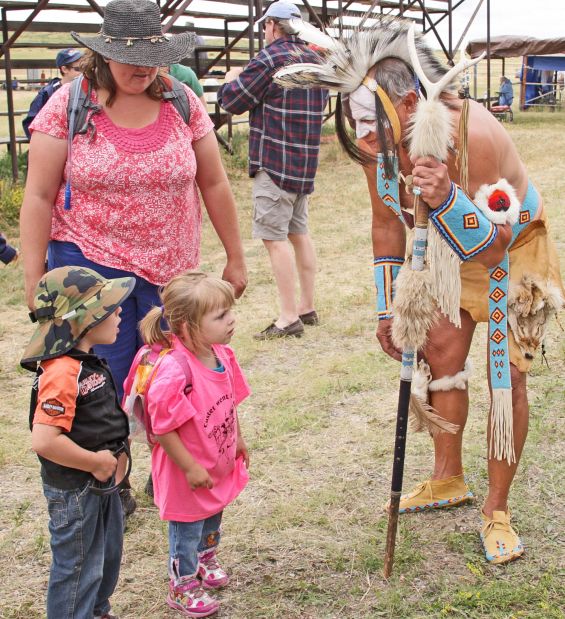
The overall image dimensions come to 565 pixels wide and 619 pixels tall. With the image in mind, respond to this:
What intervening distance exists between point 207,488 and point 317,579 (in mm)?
618

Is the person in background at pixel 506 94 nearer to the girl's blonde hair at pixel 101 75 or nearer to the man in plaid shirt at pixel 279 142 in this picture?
the man in plaid shirt at pixel 279 142

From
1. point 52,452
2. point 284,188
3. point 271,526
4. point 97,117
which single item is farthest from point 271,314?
point 52,452

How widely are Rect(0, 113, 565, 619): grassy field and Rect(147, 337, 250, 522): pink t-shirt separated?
0.41 meters

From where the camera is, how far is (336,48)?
2.75 metres

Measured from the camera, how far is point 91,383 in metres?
2.25

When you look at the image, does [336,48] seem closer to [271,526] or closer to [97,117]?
[97,117]

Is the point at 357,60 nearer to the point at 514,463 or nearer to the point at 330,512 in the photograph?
the point at 514,463

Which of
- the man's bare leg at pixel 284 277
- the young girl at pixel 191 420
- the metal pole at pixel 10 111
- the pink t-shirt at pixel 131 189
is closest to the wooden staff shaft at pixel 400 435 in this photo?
the young girl at pixel 191 420

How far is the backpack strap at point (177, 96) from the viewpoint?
2.96 metres

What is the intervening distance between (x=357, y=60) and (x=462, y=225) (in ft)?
2.12

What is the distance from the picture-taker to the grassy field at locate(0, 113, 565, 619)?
2.77 m

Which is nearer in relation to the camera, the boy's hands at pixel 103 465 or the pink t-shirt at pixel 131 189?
→ the boy's hands at pixel 103 465

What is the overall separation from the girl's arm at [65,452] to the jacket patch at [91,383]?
0.13 meters

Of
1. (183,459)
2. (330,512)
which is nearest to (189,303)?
(183,459)
